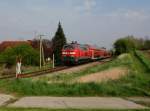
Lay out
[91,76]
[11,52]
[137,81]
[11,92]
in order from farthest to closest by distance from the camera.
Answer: [11,52] → [91,76] → [137,81] → [11,92]

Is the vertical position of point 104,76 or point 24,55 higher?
point 24,55

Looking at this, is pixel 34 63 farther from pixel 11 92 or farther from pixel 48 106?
pixel 48 106

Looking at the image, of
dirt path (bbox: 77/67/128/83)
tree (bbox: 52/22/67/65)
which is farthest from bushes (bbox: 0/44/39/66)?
dirt path (bbox: 77/67/128/83)

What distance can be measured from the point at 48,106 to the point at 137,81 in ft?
29.4

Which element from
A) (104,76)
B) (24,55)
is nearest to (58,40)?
(24,55)

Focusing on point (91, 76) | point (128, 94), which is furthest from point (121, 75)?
point (128, 94)

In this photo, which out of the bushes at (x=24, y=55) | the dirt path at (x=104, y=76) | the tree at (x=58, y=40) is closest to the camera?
the dirt path at (x=104, y=76)

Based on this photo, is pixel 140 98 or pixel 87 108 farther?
pixel 140 98

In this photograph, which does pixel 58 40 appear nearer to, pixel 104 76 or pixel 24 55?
pixel 24 55

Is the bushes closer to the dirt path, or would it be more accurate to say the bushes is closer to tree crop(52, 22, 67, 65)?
tree crop(52, 22, 67, 65)

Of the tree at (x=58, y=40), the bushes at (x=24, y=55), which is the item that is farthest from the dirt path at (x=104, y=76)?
the tree at (x=58, y=40)

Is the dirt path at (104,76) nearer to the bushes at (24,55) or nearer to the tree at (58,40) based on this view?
the bushes at (24,55)

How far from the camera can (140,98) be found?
17359mm

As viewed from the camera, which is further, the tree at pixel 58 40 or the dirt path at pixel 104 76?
the tree at pixel 58 40
